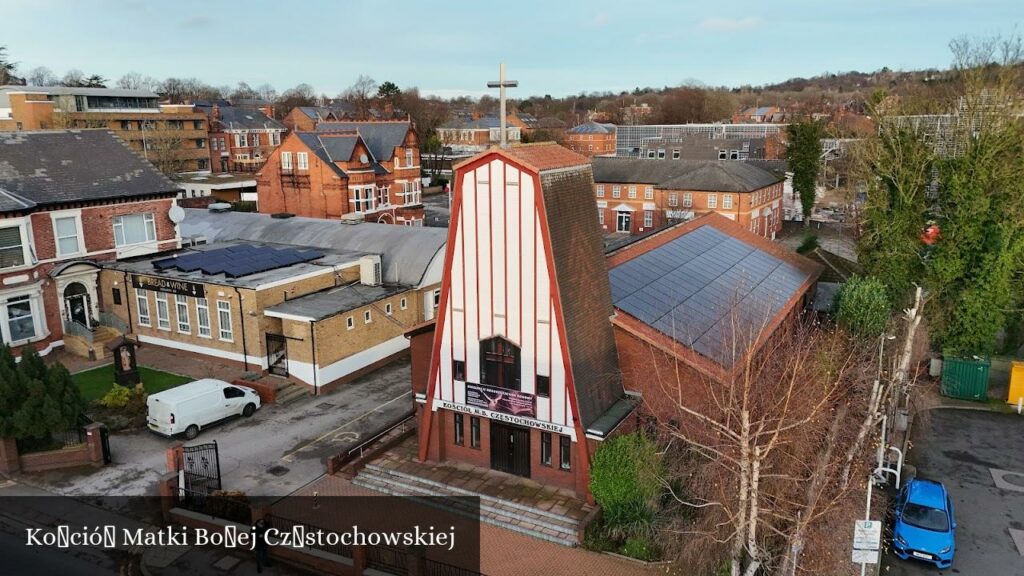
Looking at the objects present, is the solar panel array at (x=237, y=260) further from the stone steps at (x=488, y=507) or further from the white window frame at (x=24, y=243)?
the stone steps at (x=488, y=507)

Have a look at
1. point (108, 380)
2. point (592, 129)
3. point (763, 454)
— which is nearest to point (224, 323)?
point (108, 380)

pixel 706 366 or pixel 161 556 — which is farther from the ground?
pixel 706 366

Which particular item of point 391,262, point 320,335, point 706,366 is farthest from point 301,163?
point 706,366

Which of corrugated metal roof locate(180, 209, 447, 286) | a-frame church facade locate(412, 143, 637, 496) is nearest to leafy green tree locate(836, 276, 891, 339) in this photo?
a-frame church facade locate(412, 143, 637, 496)

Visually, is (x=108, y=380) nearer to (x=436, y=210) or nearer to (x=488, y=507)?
(x=488, y=507)

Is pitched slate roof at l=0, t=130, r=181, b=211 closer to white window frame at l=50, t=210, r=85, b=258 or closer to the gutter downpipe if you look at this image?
white window frame at l=50, t=210, r=85, b=258

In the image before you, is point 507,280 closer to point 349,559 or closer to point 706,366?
point 706,366

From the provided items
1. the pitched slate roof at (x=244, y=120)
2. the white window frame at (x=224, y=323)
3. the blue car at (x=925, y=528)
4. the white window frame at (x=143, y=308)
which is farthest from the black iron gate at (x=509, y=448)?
the pitched slate roof at (x=244, y=120)
